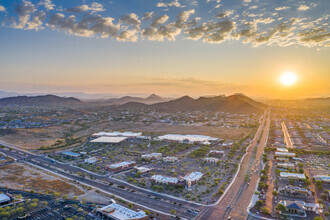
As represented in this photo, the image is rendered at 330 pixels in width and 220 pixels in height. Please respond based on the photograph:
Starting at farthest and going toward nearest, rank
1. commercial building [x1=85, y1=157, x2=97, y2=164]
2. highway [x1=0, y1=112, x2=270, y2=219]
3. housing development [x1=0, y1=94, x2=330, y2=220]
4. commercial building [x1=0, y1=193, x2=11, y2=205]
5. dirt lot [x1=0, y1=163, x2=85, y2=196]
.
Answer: commercial building [x1=85, y1=157, x2=97, y2=164], dirt lot [x1=0, y1=163, x2=85, y2=196], commercial building [x1=0, y1=193, x2=11, y2=205], highway [x1=0, y1=112, x2=270, y2=219], housing development [x1=0, y1=94, x2=330, y2=220]

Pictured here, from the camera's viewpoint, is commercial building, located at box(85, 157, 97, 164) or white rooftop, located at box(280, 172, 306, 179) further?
commercial building, located at box(85, 157, 97, 164)

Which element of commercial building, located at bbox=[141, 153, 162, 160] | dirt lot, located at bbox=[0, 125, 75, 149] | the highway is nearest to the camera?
the highway

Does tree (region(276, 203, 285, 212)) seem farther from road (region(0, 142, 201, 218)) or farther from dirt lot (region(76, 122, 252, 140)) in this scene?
dirt lot (region(76, 122, 252, 140))

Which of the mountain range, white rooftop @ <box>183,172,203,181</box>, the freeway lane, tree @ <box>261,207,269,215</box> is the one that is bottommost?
the freeway lane

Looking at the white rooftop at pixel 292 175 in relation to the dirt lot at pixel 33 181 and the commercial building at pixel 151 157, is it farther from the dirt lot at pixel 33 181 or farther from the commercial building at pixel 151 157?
the dirt lot at pixel 33 181

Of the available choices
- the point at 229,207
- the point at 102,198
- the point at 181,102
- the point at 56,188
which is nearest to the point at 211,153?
the point at 229,207

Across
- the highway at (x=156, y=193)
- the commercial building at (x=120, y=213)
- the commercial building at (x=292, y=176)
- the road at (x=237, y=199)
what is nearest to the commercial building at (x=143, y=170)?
the highway at (x=156, y=193)

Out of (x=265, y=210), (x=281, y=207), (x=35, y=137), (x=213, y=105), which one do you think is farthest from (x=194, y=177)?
(x=213, y=105)

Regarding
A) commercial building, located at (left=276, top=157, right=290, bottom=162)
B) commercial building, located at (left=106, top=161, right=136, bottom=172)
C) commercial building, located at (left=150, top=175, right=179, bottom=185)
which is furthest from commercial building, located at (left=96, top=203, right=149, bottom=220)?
commercial building, located at (left=276, top=157, right=290, bottom=162)
